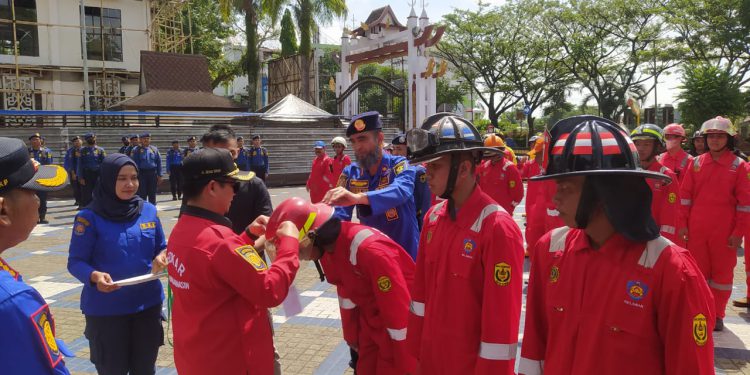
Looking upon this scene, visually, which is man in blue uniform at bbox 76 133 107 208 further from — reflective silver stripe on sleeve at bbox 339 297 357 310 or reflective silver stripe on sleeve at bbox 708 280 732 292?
reflective silver stripe on sleeve at bbox 708 280 732 292

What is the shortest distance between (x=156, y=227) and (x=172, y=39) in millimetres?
33909

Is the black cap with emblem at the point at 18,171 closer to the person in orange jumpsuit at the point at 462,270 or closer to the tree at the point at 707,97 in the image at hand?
the person in orange jumpsuit at the point at 462,270

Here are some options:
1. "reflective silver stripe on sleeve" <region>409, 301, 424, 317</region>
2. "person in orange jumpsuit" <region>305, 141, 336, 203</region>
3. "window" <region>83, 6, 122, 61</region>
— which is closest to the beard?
"reflective silver stripe on sleeve" <region>409, 301, 424, 317</region>

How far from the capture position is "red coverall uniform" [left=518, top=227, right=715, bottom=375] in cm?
164

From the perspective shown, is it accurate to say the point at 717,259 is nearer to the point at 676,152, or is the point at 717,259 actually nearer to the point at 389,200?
the point at 676,152

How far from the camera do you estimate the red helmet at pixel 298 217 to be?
2.69 meters

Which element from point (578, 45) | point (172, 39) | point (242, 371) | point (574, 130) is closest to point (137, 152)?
point (242, 371)

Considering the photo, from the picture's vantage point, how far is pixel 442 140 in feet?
8.45

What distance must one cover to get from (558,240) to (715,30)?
113 ft

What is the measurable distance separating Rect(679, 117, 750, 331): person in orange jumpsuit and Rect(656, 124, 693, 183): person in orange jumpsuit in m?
0.44

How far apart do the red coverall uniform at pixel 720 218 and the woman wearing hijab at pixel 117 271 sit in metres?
5.23

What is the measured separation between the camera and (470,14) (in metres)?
39.6

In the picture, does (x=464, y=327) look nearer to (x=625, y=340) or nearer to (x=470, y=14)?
(x=625, y=340)

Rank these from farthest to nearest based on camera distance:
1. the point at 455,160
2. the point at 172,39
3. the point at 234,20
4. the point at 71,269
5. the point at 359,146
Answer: the point at 234,20 < the point at 172,39 < the point at 359,146 < the point at 71,269 < the point at 455,160
